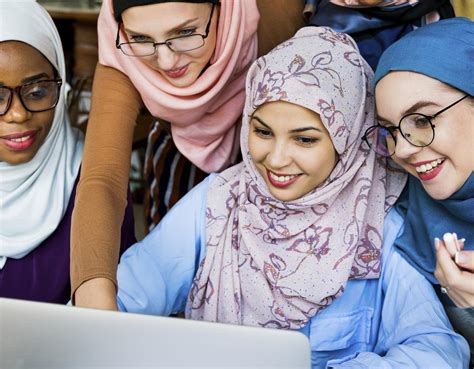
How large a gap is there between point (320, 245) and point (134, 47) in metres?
0.58

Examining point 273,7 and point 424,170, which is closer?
point 424,170

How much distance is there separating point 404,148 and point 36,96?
86 centimetres

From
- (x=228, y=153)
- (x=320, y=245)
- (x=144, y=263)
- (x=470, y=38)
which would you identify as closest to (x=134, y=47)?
(x=228, y=153)

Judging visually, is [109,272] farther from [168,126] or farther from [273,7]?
[273,7]

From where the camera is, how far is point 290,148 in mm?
1401

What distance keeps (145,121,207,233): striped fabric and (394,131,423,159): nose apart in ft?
2.43

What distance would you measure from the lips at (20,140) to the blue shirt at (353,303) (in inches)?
14.4

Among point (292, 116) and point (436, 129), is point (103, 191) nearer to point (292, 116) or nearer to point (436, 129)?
point (292, 116)

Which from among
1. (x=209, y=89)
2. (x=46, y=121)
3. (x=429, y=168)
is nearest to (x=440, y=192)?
(x=429, y=168)

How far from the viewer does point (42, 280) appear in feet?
5.76

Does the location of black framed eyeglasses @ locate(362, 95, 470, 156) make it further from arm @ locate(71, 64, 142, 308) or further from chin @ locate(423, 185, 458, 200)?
arm @ locate(71, 64, 142, 308)

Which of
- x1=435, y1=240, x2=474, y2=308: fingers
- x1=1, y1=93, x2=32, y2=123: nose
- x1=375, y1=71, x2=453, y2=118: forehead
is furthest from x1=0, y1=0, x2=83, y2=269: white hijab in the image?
x1=435, y1=240, x2=474, y2=308: fingers

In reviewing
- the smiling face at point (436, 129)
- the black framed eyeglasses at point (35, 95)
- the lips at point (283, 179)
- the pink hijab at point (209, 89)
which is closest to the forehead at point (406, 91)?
the smiling face at point (436, 129)

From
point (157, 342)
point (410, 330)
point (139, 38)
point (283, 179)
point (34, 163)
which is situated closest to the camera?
point (157, 342)
